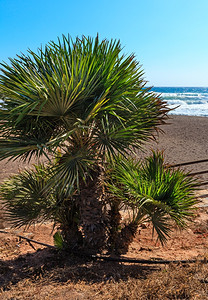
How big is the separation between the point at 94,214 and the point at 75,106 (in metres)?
1.51

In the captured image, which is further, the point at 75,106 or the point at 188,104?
the point at 188,104

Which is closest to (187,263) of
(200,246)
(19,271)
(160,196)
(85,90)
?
(160,196)

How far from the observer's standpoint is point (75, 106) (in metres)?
3.46

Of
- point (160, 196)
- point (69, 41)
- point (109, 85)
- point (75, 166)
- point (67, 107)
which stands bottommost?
point (160, 196)

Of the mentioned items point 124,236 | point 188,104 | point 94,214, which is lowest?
point 124,236

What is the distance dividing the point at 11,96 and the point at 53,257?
2.39 meters

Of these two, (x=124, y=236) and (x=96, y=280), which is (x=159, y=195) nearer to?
(x=124, y=236)

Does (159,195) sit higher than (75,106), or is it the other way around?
(75,106)

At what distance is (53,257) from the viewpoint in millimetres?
4297

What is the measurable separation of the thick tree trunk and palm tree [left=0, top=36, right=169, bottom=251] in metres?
0.03

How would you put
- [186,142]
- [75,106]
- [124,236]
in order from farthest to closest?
[186,142] < [124,236] < [75,106]

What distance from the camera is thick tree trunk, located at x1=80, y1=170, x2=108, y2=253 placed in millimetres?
3965

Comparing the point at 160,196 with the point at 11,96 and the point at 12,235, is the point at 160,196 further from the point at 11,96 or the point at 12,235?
the point at 12,235

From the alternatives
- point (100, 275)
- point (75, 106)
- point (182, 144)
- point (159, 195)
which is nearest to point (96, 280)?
point (100, 275)
